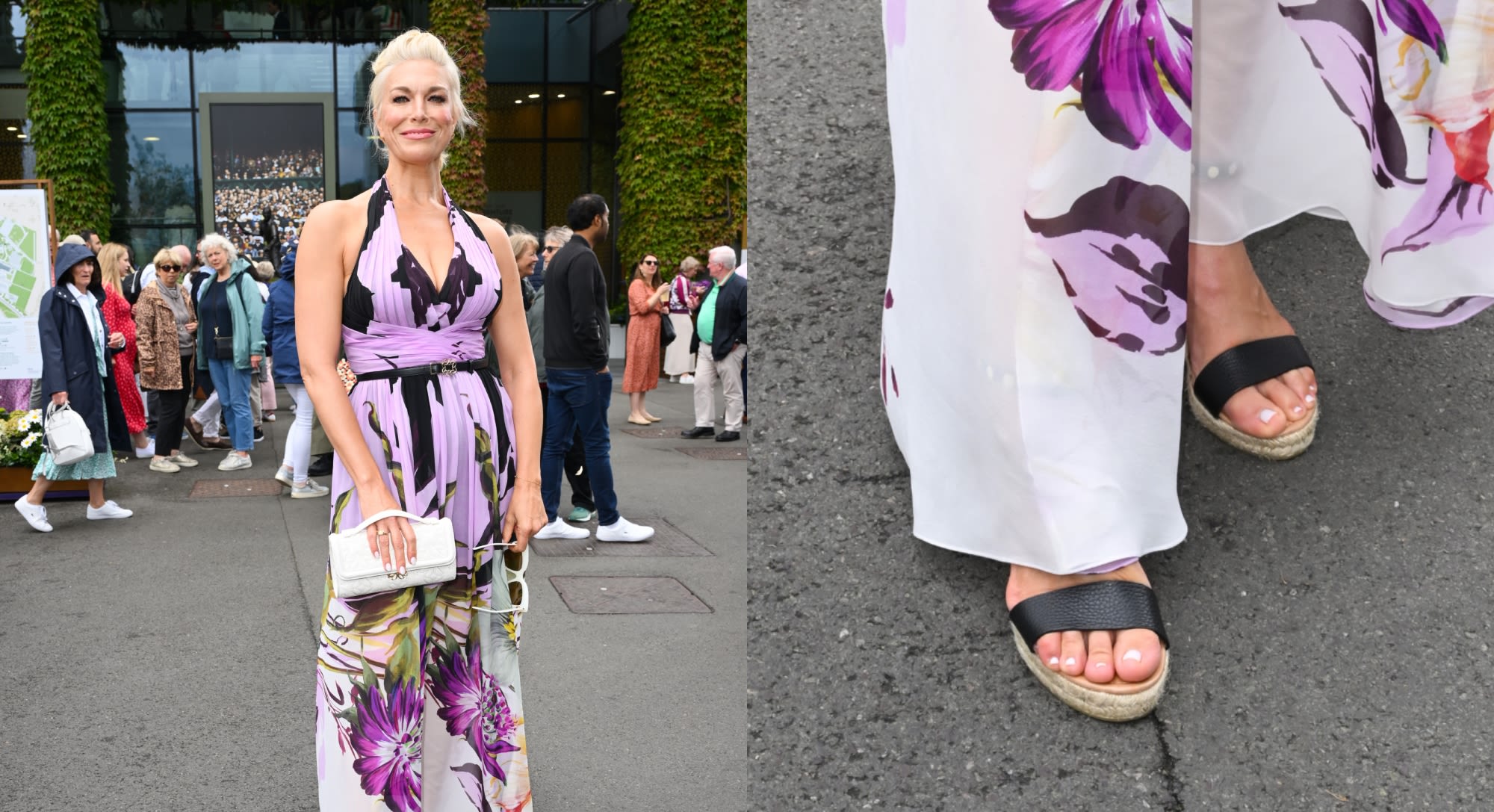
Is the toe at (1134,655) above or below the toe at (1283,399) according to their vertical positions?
below

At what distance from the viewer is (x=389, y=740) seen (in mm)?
2793

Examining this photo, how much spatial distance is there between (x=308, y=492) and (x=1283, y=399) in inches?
346

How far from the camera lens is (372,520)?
104 inches

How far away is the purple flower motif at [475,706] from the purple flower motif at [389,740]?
0.11m

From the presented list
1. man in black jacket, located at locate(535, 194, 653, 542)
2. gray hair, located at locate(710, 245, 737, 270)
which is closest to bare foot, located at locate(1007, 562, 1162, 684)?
man in black jacket, located at locate(535, 194, 653, 542)

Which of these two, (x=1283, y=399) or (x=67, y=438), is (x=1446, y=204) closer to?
(x=1283, y=399)

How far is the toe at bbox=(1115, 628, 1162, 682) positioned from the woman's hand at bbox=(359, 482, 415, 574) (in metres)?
1.54

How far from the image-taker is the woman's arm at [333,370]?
2.64m

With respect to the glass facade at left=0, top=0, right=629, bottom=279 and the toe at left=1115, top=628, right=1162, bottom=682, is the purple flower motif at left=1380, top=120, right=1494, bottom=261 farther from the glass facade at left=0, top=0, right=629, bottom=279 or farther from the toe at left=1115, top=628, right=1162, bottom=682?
the glass facade at left=0, top=0, right=629, bottom=279

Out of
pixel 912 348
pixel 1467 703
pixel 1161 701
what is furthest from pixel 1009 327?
pixel 1467 703

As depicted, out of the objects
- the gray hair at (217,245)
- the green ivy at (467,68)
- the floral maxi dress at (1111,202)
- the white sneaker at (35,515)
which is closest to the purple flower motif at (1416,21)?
the floral maxi dress at (1111,202)

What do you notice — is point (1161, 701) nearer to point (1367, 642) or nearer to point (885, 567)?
point (1367, 642)

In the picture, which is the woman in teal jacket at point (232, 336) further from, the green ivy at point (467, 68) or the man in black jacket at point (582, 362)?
the green ivy at point (467, 68)


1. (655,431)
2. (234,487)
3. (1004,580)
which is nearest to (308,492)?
(234,487)
